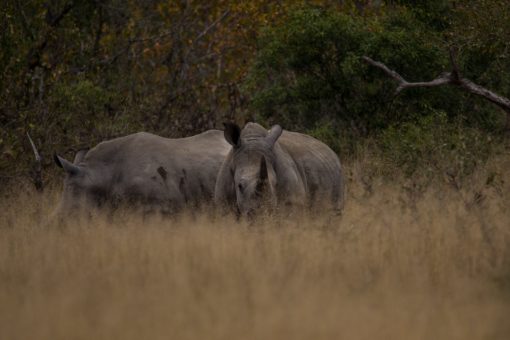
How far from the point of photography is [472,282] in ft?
21.4

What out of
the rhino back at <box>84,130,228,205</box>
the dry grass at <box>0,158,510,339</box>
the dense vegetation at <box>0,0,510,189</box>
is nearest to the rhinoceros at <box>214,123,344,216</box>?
the dry grass at <box>0,158,510,339</box>

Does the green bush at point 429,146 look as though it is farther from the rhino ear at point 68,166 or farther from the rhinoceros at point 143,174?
the rhino ear at point 68,166

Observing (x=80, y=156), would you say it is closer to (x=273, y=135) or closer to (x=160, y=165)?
(x=160, y=165)

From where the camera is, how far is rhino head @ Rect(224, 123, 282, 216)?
27.8 ft

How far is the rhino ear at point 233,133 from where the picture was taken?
8969mm

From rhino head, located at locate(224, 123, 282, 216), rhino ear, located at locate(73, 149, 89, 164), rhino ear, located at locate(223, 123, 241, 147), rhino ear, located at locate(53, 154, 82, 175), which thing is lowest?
rhino ear, located at locate(73, 149, 89, 164)

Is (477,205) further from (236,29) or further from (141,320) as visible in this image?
(236,29)

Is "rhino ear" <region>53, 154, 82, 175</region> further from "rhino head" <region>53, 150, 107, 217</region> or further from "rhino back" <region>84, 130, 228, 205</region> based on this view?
"rhino back" <region>84, 130, 228, 205</region>

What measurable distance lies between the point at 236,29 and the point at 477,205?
1490cm

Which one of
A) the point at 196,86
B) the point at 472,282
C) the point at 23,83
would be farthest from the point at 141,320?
the point at 196,86

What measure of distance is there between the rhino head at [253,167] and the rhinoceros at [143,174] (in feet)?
4.58

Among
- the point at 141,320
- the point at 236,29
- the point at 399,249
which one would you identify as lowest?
the point at 236,29

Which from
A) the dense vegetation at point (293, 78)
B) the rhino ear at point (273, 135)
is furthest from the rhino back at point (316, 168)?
the dense vegetation at point (293, 78)

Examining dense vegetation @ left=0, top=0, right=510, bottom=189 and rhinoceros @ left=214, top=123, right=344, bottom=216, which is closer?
rhinoceros @ left=214, top=123, right=344, bottom=216
